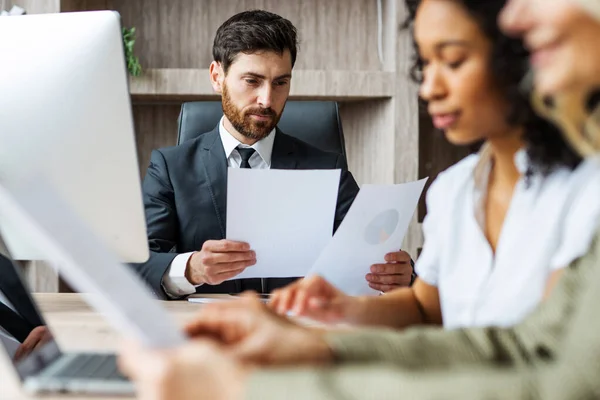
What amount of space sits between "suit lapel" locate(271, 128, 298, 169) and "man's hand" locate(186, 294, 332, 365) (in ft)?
4.68

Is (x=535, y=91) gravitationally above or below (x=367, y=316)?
above

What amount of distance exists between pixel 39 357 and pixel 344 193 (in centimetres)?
137

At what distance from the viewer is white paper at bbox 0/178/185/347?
21.8 inches

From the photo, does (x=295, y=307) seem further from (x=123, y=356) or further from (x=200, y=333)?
(x=123, y=356)

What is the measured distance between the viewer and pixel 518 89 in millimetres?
633

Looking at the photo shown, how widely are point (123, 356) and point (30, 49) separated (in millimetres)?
633

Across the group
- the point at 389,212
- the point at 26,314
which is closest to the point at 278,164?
the point at 389,212

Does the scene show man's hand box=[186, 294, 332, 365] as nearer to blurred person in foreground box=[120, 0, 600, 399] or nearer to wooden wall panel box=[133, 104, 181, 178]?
blurred person in foreground box=[120, 0, 600, 399]

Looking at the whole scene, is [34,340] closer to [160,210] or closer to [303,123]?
[160,210]

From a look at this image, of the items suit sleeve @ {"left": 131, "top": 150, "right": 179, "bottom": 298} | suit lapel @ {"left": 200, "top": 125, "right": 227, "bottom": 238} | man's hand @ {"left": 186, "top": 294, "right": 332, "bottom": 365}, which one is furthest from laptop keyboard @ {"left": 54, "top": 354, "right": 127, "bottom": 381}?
suit lapel @ {"left": 200, "top": 125, "right": 227, "bottom": 238}

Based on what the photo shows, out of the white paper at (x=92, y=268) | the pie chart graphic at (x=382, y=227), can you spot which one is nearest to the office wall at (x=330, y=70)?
the pie chart graphic at (x=382, y=227)

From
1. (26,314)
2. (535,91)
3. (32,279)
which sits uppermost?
(535,91)

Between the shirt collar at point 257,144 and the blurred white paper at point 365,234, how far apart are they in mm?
919

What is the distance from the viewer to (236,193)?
1.30m
